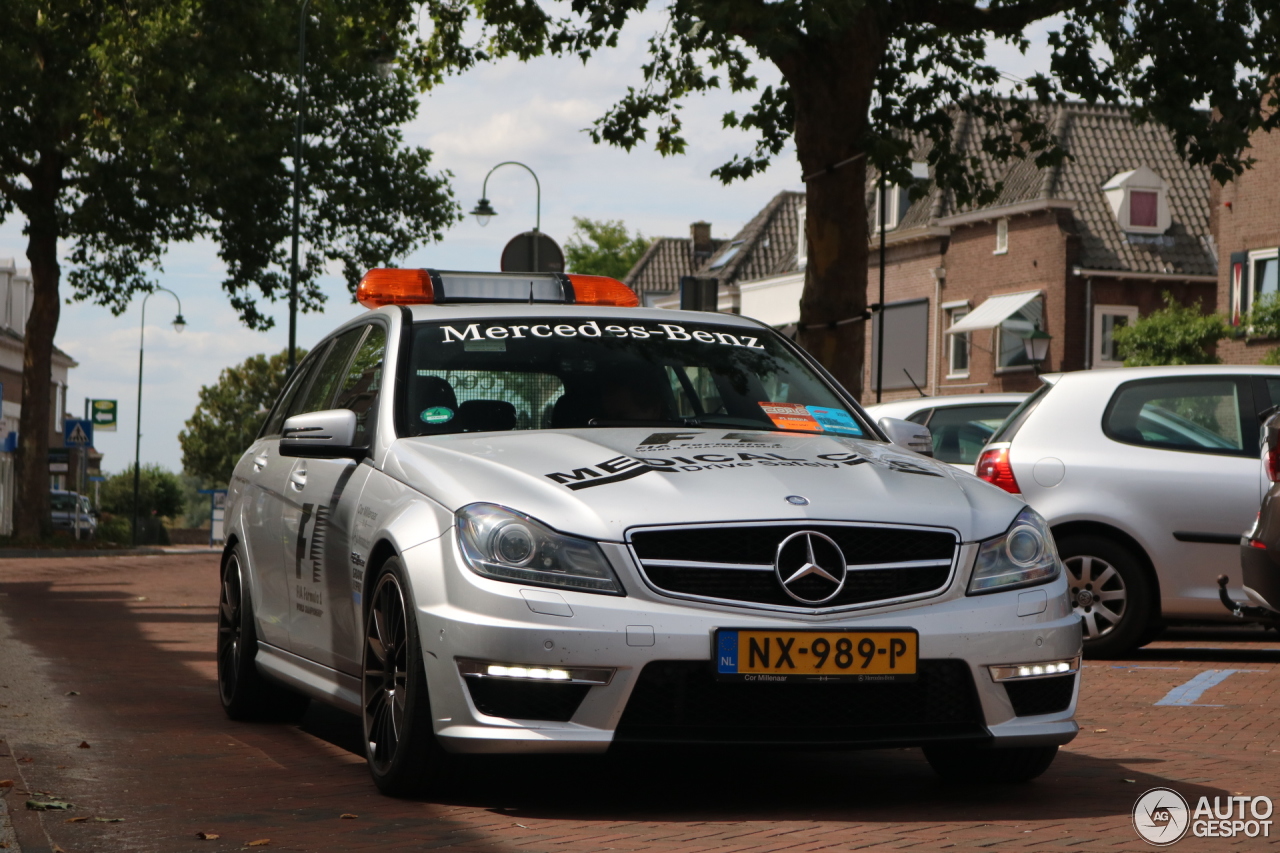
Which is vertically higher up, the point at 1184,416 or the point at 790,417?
the point at 1184,416

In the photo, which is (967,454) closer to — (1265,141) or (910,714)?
(910,714)

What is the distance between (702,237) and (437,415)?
7120cm

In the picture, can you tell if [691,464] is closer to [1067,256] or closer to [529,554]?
[529,554]

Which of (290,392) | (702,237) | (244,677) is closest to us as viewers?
(244,677)

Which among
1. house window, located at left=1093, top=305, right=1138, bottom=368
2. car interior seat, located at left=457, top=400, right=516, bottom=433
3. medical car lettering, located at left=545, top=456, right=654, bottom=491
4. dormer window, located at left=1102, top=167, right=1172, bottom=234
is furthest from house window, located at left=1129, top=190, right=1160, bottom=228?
medical car lettering, located at left=545, top=456, right=654, bottom=491

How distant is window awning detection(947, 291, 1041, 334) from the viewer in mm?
44625

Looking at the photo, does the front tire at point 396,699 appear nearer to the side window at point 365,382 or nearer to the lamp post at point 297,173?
the side window at point 365,382

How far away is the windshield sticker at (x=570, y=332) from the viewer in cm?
686

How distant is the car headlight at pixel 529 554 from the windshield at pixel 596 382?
1070 mm

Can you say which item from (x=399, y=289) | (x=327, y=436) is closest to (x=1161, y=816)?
(x=327, y=436)

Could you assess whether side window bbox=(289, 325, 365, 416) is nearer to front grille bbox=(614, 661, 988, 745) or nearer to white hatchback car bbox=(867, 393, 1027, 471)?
front grille bbox=(614, 661, 988, 745)

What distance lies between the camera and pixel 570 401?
6598 mm

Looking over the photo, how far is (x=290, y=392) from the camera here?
28.1 feet

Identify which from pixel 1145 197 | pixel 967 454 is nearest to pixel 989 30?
pixel 967 454
